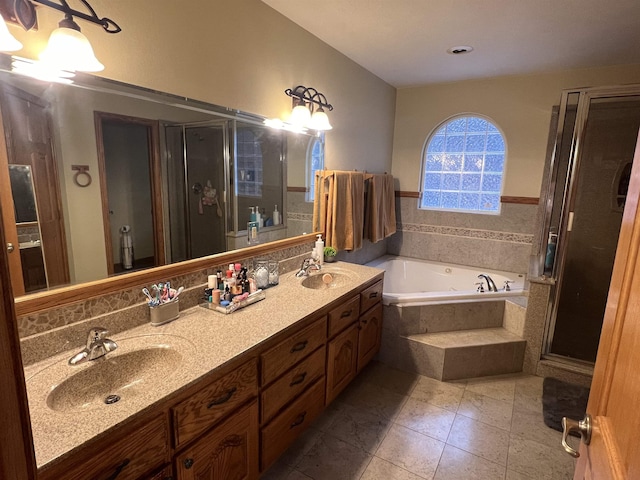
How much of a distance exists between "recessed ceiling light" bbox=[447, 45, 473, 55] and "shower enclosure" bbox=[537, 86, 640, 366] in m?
0.75

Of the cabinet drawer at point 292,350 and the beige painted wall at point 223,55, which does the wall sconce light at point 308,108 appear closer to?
the beige painted wall at point 223,55

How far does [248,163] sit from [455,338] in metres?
1.96

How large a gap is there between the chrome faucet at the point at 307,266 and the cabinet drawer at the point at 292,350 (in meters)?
0.52

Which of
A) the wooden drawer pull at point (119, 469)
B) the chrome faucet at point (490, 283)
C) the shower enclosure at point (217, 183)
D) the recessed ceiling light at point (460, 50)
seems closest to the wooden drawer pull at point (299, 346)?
the shower enclosure at point (217, 183)

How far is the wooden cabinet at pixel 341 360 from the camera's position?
6.43 feet

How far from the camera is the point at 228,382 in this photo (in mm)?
1258

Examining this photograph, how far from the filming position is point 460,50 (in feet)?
8.47

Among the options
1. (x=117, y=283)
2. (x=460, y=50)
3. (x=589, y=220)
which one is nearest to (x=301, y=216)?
(x=117, y=283)

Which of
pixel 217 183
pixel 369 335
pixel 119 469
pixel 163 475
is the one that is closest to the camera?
pixel 119 469

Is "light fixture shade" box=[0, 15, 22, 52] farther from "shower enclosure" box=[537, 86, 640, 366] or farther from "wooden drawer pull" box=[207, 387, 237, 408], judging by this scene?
"shower enclosure" box=[537, 86, 640, 366]

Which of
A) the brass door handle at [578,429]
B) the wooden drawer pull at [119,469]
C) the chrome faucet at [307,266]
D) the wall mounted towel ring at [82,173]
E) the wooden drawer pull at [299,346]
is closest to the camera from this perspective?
the brass door handle at [578,429]

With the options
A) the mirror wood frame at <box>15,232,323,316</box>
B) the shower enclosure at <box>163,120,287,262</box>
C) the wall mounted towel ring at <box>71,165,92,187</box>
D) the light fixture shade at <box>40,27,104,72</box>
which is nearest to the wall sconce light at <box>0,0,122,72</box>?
the light fixture shade at <box>40,27,104,72</box>

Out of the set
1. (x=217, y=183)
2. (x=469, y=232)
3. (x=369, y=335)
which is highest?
(x=217, y=183)

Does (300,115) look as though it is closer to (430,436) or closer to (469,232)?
(430,436)
